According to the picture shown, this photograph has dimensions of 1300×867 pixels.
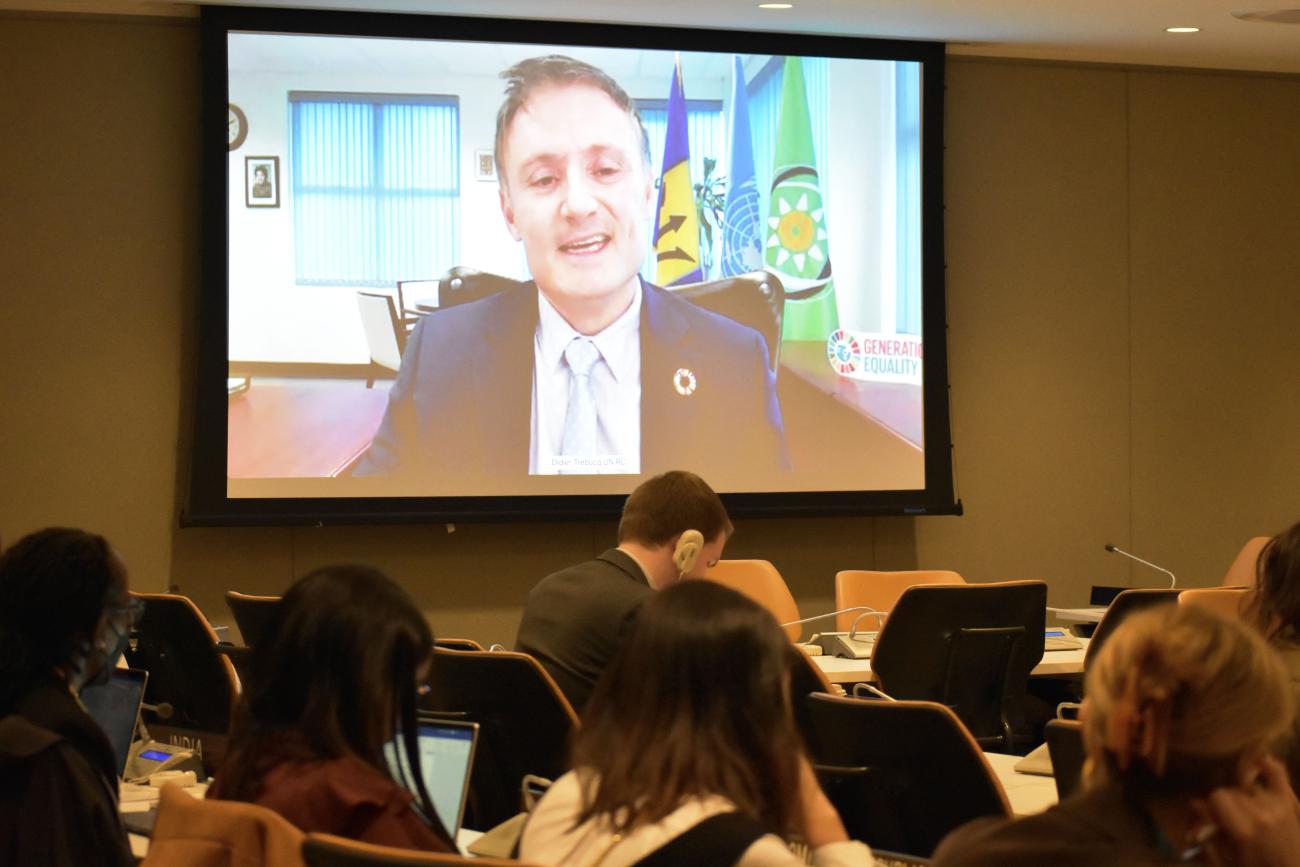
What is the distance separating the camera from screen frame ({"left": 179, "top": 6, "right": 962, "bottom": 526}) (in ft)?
20.1

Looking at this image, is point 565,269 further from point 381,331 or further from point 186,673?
point 186,673

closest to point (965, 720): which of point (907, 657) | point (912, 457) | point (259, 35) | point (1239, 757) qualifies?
point (907, 657)

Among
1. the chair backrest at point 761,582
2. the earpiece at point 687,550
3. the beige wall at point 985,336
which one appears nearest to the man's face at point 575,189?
the beige wall at point 985,336

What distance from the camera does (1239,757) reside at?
1344mm

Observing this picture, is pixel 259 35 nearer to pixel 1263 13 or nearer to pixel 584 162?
pixel 584 162

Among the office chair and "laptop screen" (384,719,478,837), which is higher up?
the office chair

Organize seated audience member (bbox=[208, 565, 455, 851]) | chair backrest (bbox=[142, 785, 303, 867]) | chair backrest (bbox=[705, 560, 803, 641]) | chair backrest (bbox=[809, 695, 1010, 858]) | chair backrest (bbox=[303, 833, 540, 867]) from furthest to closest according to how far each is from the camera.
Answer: chair backrest (bbox=[705, 560, 803, 641]) → chair backrest (bbox=[809, 695, 1010, 858]) → seated audience member (bbox=[208, 565, 455, 851]) → chair backrest (bbox=[142, 785, 303, 867]) → chair backrest (bbox=[303, 833, 540, 867])

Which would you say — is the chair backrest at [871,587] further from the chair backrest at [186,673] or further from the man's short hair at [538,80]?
the chair backrest at [186,673]

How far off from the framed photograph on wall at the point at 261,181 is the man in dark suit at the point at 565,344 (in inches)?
32.4

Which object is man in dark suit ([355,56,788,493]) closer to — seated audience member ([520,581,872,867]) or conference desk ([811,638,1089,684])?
conference desk ([811,638,1089,684])

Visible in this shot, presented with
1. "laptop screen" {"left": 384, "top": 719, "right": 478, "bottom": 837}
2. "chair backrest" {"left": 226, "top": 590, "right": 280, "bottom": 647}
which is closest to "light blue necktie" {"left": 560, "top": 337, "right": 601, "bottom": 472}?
"chair backrest" {"left": 226, "top": 590, "right": 280, "bottom": 647}

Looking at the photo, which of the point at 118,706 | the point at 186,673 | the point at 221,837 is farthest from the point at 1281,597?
the point at 186,673

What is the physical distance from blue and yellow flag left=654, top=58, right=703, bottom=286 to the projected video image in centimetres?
1

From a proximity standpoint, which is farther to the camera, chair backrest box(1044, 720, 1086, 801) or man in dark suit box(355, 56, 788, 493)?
man in dark suit box(355, 56, 788, 493)
